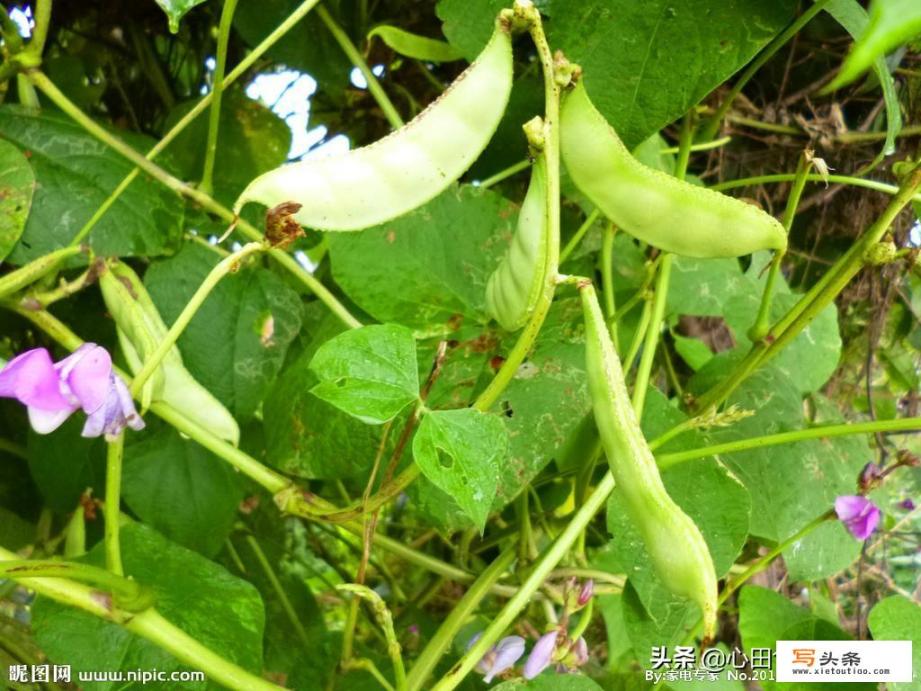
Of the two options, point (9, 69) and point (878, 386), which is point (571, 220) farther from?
point (878, 386)

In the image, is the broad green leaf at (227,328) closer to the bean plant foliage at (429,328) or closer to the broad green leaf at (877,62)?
the bean plant foliage at (429,328)

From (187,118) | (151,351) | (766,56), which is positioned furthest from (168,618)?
(766,56)

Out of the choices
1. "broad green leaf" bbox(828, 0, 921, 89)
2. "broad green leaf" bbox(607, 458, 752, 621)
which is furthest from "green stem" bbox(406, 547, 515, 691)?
"broad green leaf" bbox(828, 0, 921, 89)

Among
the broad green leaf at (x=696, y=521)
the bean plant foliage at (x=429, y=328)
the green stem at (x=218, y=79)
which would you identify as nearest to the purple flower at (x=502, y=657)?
the bean plant foliage at (x=429, y=328)

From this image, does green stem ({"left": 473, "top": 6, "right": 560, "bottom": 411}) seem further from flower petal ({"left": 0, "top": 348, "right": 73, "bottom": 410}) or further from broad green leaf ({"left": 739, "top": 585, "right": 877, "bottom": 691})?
broad green leaf ({"left": 739, "top": 585, "right": 877, "bottom": 691})

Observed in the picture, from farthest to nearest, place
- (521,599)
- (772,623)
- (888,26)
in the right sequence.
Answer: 1. (772,623)
2. (521,599)
3. (888,26)

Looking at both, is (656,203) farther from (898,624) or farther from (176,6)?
(898,624)
